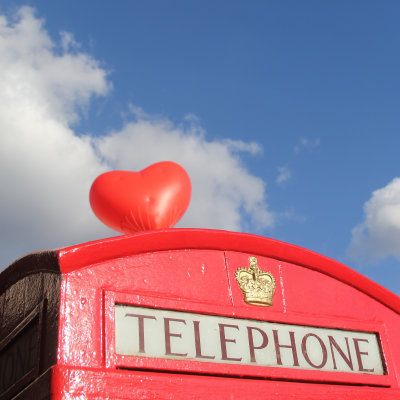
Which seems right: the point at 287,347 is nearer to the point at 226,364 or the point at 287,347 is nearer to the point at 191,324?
the point at 226,364

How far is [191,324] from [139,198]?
5.96ft

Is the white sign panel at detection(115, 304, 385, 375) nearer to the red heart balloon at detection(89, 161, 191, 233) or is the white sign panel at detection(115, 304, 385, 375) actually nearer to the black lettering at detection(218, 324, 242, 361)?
the black lettering at detection(218, 324, 242, 361)

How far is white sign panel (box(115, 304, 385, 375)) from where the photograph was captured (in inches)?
115

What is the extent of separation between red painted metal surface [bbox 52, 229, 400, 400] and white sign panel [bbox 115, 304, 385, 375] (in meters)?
0.04

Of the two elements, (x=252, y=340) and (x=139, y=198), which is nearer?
(x=252, y=340)

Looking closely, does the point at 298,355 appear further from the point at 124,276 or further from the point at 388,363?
the point at 124,276

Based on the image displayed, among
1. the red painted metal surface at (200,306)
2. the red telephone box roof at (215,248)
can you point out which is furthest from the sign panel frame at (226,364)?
the red telephone box roof at (215,248)

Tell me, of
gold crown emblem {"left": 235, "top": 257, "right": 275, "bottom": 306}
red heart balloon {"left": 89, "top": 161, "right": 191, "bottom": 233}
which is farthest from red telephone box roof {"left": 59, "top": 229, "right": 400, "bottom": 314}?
red heart balloon {"left": 89, "top": 161, "right": 191, "bottom": 233}

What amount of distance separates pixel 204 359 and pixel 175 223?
2.09 meters

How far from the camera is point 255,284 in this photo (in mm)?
3381

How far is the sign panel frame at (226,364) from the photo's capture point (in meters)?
2.84

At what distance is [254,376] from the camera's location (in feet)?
10.1

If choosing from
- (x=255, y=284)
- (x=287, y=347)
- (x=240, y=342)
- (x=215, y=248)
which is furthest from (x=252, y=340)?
(x=215, y=248)

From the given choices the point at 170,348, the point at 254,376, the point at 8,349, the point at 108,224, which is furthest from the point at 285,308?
the point at 108,224
